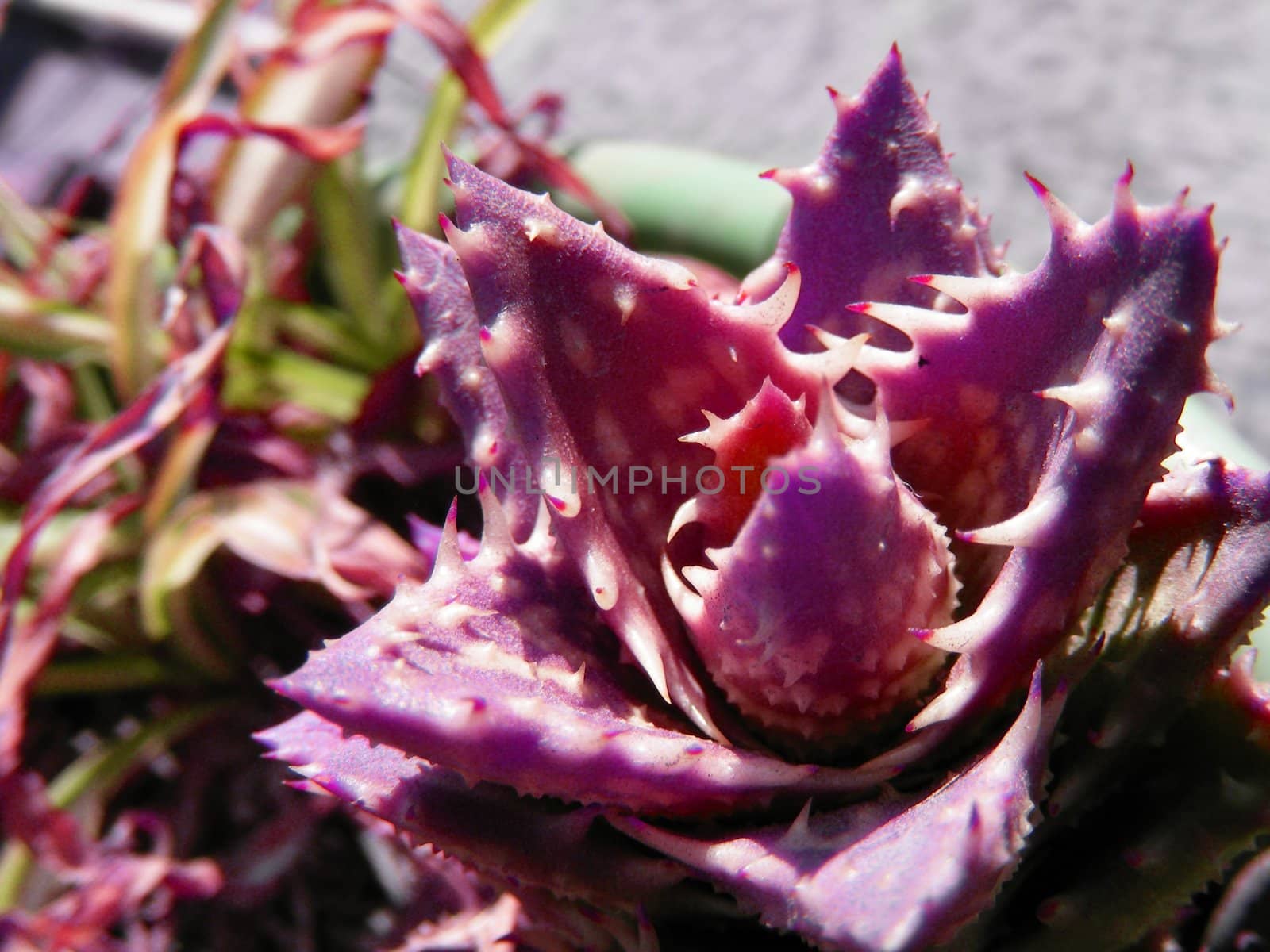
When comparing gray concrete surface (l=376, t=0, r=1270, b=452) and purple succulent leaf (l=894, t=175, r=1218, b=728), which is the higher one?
gray concrete surface (l=376, t=0, r=1270, b=452)

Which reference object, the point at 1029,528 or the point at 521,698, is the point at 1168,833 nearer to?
the point at 1029,528

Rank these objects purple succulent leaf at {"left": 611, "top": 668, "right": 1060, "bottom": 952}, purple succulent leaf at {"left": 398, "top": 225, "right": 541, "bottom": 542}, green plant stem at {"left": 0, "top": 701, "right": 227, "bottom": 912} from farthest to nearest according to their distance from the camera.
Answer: green plant stem at {"left": 0, "top": 701, "right": 227, "bottom": 912} → purple succulent leaf at {"left": 398, "top": 225, "right": 541, "bottom": 542} → purple succulent leaf at {"left": 611, "top": 668, "right": 1060, "bottom": 952}

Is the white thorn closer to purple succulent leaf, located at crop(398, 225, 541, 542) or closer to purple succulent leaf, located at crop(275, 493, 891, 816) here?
purple succulent leaf, located at crop(275, 493, 891, 816)

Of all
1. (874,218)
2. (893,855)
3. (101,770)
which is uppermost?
(874,218)

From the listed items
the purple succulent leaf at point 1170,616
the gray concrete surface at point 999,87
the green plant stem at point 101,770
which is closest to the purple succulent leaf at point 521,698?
the purple succulent leaf at point 1170,616

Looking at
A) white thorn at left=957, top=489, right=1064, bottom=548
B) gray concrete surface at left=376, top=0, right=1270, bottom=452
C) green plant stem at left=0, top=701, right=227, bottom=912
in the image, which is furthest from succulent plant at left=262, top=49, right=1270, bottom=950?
gray concrete surface at left=376, top=0, right=1270, bottom=452

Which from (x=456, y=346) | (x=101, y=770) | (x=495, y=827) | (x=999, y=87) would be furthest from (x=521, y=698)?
(x=999, y=87)
